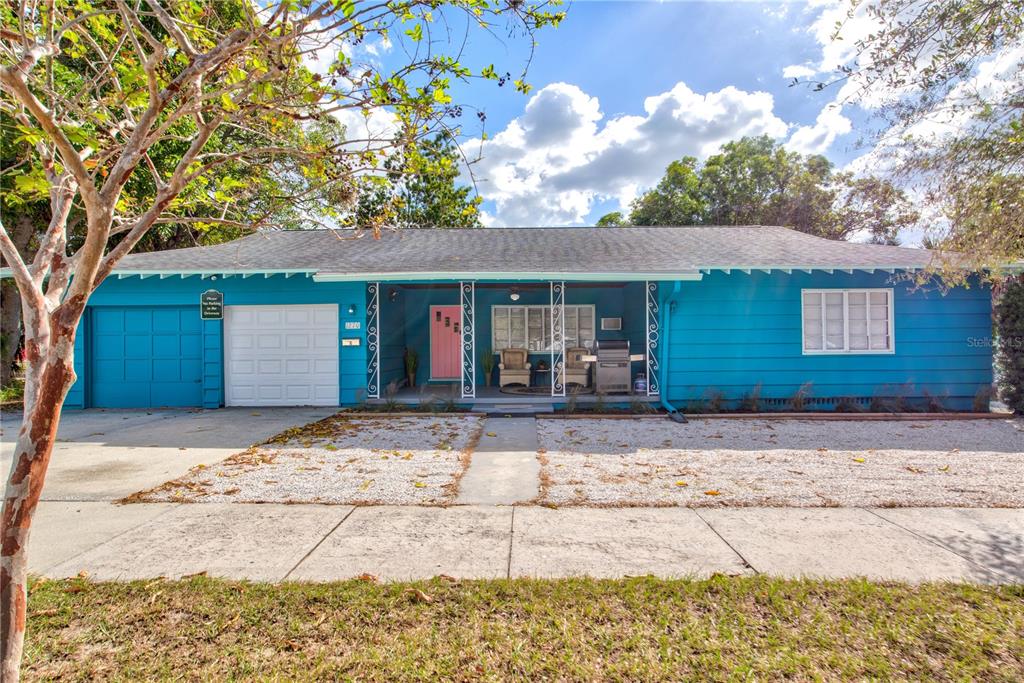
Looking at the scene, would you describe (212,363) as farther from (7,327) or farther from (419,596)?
(419,596)

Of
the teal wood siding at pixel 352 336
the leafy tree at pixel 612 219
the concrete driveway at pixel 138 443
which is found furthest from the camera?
the leafy tree at pixel 612 219

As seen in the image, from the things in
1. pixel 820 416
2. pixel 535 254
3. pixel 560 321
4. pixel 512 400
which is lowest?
pixel 820 416

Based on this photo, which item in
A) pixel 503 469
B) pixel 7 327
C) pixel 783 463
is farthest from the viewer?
pixel 7 327

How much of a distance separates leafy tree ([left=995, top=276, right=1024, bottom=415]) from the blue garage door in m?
15.2

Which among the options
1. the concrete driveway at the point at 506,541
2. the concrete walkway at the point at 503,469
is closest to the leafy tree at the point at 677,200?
the concrete walkway at the point at 503,469

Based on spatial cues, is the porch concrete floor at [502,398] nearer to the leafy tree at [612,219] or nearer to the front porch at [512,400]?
the front porch at [512,400]

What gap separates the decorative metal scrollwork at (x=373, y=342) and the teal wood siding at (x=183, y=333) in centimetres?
15

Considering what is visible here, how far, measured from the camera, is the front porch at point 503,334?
38.7ft

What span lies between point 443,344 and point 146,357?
21.5 ft

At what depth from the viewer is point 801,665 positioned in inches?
91.9

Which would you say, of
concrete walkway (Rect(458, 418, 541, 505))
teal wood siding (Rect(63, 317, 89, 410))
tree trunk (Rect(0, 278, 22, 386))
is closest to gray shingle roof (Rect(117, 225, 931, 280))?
teal wood siding (Rect(63, 317, 89, 410))

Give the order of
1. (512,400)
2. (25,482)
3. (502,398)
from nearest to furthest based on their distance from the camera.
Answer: (25,482), (512,400), (502,398)

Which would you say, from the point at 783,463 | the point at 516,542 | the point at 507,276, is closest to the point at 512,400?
the point at 507,276

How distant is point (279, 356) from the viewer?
35.3ft
